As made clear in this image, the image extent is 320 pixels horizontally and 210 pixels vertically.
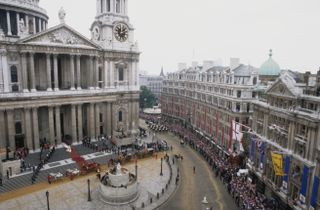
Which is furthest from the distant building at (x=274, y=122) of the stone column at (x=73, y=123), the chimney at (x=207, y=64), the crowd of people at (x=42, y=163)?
the crowd of people at (x=42, y=163)

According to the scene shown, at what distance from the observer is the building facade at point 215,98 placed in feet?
171

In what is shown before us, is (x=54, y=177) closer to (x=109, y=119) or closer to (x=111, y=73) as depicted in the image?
(x=109, y=119)

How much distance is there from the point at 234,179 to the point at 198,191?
6.86m

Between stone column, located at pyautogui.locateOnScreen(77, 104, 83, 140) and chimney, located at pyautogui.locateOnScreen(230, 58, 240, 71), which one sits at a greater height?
chimney, located at pyautogui.locateOnScreen(230, 58, 240, 71)

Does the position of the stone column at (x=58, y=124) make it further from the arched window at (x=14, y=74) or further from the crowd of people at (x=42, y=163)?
the arched window at (x=14, y=74)

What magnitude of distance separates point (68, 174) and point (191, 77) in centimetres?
4767

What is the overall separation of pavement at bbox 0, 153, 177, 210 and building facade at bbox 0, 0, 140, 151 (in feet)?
51.2

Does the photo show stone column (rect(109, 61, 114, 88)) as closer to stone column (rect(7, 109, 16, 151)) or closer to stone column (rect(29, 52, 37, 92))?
stone column (rect(29, 52, 37, 92))

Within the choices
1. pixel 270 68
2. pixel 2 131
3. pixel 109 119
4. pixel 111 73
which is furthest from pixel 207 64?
pixel 2 131

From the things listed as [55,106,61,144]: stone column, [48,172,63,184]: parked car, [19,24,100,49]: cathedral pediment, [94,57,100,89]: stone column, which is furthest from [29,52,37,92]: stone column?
[48,172,63,184]: parked car

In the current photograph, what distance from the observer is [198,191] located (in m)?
37.7

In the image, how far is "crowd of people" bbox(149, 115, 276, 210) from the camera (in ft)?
108

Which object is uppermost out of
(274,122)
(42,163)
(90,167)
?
(274,122)

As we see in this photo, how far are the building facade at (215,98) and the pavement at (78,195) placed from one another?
58.8 ft
